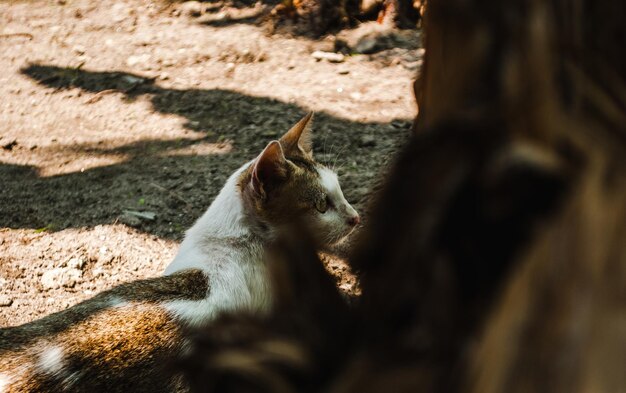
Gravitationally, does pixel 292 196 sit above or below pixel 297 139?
below

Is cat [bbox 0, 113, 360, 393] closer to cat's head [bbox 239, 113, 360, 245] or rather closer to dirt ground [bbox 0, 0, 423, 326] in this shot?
cat's head [bbox 239, 113, 360, 245]

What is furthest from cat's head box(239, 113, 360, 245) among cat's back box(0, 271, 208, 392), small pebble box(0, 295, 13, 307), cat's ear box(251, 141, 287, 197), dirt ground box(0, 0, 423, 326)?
small pebble box(0, 295, 13, 307)

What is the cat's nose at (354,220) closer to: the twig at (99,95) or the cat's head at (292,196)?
the cat's head at (292,196)

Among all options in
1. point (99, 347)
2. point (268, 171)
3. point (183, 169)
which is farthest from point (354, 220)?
point (183, 169)

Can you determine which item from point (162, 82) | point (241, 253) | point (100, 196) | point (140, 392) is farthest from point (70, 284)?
point (162, 82)

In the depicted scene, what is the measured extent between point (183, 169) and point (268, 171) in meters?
1.78

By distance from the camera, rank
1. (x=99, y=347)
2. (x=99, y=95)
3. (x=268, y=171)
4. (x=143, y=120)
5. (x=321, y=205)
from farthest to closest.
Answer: (x=99, y=95) → (x=143, y=120) → (x=321, y=205) → (x=268, y=171) → (x=99, y=347)

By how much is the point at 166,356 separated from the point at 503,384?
2.02 m

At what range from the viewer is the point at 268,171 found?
3.36 metres

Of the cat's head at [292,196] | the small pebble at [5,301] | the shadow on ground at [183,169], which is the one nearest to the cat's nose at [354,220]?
the cat's head at [292,196]

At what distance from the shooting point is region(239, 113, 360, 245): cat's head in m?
3.35

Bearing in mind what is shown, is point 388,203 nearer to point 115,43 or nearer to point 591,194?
point 591,194

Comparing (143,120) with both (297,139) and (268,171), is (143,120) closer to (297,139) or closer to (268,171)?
(297,139)

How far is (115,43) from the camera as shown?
6914mm
